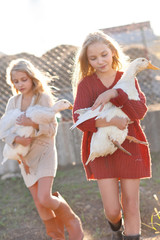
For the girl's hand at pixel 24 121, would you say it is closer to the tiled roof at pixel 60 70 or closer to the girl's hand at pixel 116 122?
the girl's hand at pixel 116 122

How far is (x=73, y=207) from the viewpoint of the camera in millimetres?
4340

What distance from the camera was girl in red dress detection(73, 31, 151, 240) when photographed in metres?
2.70

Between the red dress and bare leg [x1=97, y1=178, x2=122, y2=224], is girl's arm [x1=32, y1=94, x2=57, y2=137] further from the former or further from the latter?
bare leg [x1=97, y1=178, x2=122, y2=224]

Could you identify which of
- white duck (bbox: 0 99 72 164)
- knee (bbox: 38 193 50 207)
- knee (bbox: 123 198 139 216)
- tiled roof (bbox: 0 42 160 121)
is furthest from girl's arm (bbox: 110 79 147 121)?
tiled roof (bbox: 0 42 160 121)

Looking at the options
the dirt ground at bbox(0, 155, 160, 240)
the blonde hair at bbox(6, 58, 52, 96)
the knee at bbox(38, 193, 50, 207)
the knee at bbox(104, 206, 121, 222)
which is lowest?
the dirt ground at bbox(0, 155, 160, 240)

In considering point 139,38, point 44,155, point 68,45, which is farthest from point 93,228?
point 139,38

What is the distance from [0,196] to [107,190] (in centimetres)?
253

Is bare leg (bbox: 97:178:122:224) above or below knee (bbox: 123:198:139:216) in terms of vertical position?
above

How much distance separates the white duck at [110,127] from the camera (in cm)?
264

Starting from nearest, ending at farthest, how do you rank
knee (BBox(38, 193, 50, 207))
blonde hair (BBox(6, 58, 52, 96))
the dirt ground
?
knee (BBox(38, 193, 50, 207)) → blonde hair (BBox(6, 58, 52, 96)) → the dirt ground

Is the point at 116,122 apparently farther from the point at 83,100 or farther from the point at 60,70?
the point at 60,70

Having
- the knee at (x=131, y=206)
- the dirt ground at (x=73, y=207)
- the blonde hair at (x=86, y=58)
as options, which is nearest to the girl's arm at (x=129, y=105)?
the blonde hair at (x=86, y=58)

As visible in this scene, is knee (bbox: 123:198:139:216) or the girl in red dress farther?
knee (bbox: 123:198:139:216)

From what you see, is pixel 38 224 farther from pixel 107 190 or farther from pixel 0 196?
pixel 107 190
